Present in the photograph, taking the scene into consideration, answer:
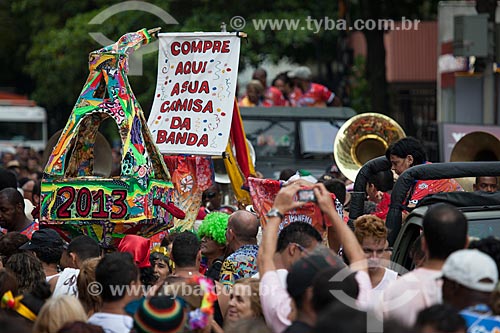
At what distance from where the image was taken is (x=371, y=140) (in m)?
12.8

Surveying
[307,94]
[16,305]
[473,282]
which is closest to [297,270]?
[473,282]

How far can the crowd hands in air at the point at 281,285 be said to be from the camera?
4758 millimetres

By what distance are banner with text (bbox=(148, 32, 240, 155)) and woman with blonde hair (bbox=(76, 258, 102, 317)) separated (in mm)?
3265

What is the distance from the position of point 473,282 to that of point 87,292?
7.27ft

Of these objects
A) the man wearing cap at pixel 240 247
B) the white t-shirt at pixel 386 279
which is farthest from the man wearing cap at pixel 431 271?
the man wearing cap at pixel 240 247

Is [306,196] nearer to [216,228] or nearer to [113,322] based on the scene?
[113,322]

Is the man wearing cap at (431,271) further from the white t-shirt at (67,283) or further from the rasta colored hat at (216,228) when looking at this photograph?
the rasta colored hat at (216,228)

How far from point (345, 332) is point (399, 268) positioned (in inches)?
105

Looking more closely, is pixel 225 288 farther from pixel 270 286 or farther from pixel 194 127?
pixel 194 127

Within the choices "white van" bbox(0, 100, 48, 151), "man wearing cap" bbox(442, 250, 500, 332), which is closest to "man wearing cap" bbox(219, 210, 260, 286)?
"man wearing cap" bbox(442, 250, 500, 332)

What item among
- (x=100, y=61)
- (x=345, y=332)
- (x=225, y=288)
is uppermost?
(x=100, y=61)

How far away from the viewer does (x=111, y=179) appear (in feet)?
25.8

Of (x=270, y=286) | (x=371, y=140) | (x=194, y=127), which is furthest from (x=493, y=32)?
(x=270, y=286)

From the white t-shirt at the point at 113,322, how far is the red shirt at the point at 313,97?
11.6 metres
